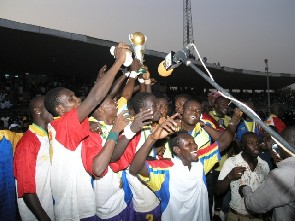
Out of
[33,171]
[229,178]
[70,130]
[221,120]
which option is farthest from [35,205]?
[221,120]

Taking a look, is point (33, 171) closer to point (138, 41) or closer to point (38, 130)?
point (38, 130)

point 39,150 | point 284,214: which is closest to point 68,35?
point 39,150

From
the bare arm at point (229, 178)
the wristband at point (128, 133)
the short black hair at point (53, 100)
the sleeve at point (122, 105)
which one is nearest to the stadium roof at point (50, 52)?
the sleeve at point (122, 105)

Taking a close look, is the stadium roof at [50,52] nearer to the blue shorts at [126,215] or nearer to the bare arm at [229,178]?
the blue shorts at [126,215]

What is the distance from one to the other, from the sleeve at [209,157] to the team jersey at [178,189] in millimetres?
234

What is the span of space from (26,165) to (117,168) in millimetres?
1012

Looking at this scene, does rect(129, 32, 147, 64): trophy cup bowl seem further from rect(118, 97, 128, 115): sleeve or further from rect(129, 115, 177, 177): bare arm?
rect(129, 115, 177, 177): bare arm

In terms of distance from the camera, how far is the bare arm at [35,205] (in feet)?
8.81

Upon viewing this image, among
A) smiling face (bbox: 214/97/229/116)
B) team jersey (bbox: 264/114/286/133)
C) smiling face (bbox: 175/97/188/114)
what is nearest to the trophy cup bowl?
smiling face (bbox: 175/97/188/114)

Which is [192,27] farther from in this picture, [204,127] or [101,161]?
[101,161]

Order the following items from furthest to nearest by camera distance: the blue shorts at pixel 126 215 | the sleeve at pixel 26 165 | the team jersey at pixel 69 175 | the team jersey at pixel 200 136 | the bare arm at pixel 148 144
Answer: the team jersey at pixel 200 136
the blue shorts at pixel 126 215
the sleeve at pixel 26 165
the team jersey at pixel 69 175
the bare arm at pixel 148 144

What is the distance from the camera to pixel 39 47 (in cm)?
1304

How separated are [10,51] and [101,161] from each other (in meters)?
13.6

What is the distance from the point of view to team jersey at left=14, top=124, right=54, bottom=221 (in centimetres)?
276
